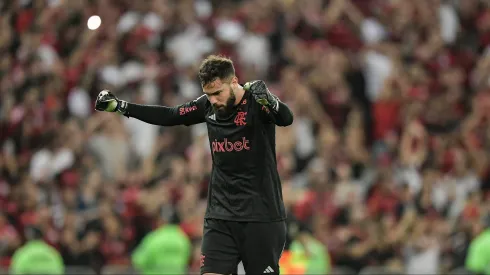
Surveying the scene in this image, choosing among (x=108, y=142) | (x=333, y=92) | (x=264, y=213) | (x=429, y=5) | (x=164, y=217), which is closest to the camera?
(x=264, y=213)

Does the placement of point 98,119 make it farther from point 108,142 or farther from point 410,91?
point 410,91

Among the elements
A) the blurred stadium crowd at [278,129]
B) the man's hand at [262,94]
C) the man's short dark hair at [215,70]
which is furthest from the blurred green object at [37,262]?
the man's hand at [262,94]

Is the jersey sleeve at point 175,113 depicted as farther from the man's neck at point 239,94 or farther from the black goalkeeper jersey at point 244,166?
the man's neck at point 239,94

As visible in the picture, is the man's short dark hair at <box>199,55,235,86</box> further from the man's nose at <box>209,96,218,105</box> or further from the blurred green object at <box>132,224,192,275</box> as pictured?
the blurred green object at <box>132,224,192,275</box>

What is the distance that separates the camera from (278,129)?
13586 mm

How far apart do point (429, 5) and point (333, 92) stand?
97.6 inches

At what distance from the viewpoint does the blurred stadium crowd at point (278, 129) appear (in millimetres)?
12859

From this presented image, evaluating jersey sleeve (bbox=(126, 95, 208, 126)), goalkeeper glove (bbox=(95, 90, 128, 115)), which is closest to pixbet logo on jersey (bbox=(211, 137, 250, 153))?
jersey sleeve (bbox=(126, 95, 208, 126))

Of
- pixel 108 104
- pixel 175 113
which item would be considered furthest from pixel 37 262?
pixel 175 113

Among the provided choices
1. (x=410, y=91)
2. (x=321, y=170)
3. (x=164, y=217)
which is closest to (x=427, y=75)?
(x=410, y=91)

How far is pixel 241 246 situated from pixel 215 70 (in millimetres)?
1274

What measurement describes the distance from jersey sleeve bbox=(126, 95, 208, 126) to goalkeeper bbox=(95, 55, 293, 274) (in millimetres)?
99

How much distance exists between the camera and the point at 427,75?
15289 millimetres

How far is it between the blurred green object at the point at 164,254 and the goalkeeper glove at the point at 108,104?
14.8 feet
